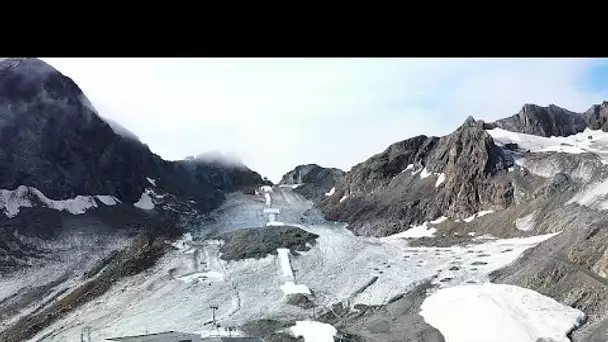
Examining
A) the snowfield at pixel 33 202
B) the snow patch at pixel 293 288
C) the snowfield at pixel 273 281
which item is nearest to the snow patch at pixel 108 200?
the snowfield at pixel 33 202

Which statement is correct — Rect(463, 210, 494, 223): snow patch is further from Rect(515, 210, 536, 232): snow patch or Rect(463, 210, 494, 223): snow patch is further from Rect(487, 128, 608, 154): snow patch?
Rect(487, 128, 608, 154): snow patch

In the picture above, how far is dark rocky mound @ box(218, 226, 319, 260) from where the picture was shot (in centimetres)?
5156

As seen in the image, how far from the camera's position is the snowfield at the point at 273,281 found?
36406 millimetres

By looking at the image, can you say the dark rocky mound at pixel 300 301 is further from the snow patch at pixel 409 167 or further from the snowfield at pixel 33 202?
the snow patch at pixel 409 167

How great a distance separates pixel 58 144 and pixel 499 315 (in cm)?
5374

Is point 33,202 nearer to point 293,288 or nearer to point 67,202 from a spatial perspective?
point 67,202

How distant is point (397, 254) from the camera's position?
49.7 metres

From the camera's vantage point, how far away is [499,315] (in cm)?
3033

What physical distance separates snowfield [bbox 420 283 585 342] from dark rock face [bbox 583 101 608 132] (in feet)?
163

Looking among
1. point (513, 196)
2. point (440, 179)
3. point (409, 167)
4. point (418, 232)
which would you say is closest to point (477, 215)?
point (513, 196)

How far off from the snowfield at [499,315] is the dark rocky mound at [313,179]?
63.9 meters
